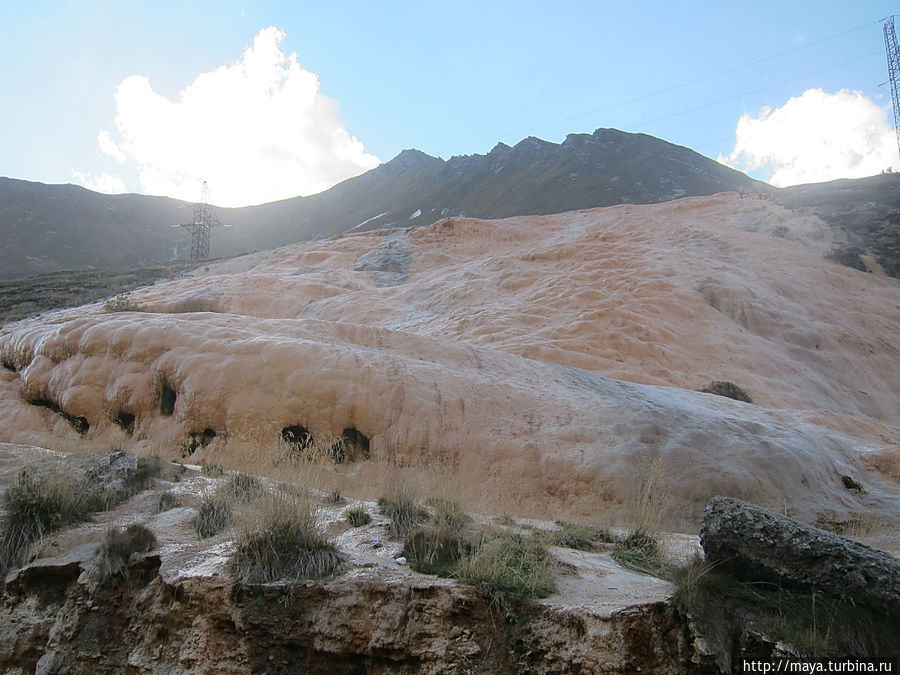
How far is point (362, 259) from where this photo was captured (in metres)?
23.8

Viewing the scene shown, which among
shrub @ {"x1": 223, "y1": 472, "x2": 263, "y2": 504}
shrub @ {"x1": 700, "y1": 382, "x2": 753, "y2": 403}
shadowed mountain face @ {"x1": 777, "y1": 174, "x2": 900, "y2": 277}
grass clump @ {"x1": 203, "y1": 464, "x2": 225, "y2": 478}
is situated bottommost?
shrub @ {"x1": 700, "y1": 382, "x2": 753, "y2": 403}

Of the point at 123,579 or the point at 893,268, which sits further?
the point at 893,268

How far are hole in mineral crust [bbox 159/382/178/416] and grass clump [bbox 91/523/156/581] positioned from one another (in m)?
4.26

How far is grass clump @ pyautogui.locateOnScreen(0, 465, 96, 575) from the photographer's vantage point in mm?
3955

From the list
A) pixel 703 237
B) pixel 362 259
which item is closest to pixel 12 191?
pixel 362 259

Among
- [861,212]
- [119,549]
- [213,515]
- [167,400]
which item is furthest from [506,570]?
[861,212]

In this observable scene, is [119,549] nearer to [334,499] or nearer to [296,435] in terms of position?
[334,499]

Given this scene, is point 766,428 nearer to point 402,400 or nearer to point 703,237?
point 402,400

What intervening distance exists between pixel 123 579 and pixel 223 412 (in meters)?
3.98

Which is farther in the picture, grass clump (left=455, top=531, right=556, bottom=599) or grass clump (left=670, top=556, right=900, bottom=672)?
grass clump (left=455, top=531, right=556, bottom=599)

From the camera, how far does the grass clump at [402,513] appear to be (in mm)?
4238

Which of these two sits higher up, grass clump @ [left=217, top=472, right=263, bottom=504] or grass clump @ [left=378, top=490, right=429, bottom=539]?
grass clump @ [left=217, top=472, right=263, bottom=504]

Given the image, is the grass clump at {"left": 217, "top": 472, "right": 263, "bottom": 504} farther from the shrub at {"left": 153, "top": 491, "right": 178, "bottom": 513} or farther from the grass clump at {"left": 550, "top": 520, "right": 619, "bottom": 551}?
the grass clump at {"left": 550, "top": 520, "right": 619, "bottom": 551}

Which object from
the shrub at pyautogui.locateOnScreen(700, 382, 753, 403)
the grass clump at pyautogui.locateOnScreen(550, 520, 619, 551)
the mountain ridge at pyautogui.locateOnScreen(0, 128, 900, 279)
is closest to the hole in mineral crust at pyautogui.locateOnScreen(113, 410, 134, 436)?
the grass clump at pyautogui.locateOnScreen(550, 520, 619, 551)
